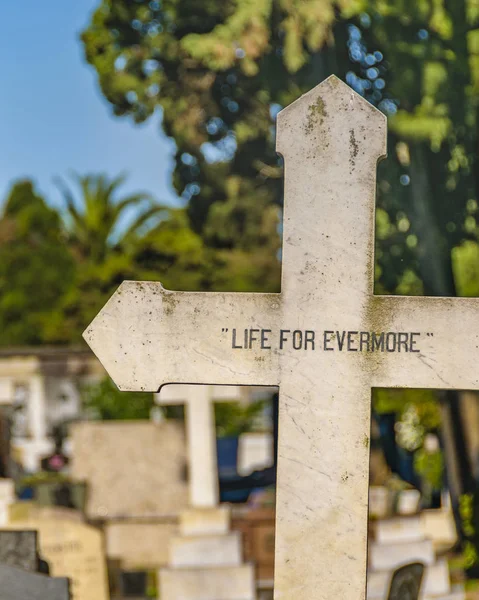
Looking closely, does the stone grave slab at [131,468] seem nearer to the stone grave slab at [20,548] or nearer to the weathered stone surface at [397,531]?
the weathered stone surface at [397,531]

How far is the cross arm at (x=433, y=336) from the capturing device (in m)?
3.69

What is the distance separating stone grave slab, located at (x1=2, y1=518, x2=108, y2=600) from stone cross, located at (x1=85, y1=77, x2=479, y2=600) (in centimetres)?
381

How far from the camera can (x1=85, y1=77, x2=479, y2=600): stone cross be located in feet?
12.0

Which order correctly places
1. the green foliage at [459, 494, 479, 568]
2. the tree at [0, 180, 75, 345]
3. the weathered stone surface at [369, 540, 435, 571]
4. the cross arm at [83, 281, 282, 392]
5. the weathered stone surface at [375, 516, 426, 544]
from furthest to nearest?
the tree at [0, 180, 75, 345] < the green foliage at [459, 494, 479, 568] < the weathered stone surface at [375, 516, 426, 544] < the weathered stone surface at [369, 540, 435, 571] < the cross arm at [83, 281, 282, 392]

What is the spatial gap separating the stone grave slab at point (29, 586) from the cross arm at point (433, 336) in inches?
71.4

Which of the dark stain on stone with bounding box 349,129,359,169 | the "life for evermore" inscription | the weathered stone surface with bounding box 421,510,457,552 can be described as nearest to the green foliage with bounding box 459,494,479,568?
the weathered stone surface with bounding box 421,510,457,552

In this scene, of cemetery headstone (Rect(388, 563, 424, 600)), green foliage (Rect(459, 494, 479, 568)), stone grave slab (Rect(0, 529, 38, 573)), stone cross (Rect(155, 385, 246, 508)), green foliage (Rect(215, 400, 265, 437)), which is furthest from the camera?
green foliage (Rect(215, 400, 265, 437))

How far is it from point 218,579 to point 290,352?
401 centimetres

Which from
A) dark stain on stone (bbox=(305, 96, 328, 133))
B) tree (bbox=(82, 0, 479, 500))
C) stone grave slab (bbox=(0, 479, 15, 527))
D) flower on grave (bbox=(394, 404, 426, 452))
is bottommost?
stone grave slab (bbox=(0, 479, 15, 527))

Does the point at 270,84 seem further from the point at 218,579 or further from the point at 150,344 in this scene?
the point at 150,344

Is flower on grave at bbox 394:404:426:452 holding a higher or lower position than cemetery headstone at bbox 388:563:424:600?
higher

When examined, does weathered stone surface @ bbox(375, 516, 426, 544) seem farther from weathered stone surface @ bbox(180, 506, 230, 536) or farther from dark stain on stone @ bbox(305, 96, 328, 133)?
dark stain on stone @ bbox(305, 96, 328, 133)

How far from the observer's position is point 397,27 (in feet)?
32.0

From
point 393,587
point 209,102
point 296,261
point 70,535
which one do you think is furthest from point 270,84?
point 296,261
